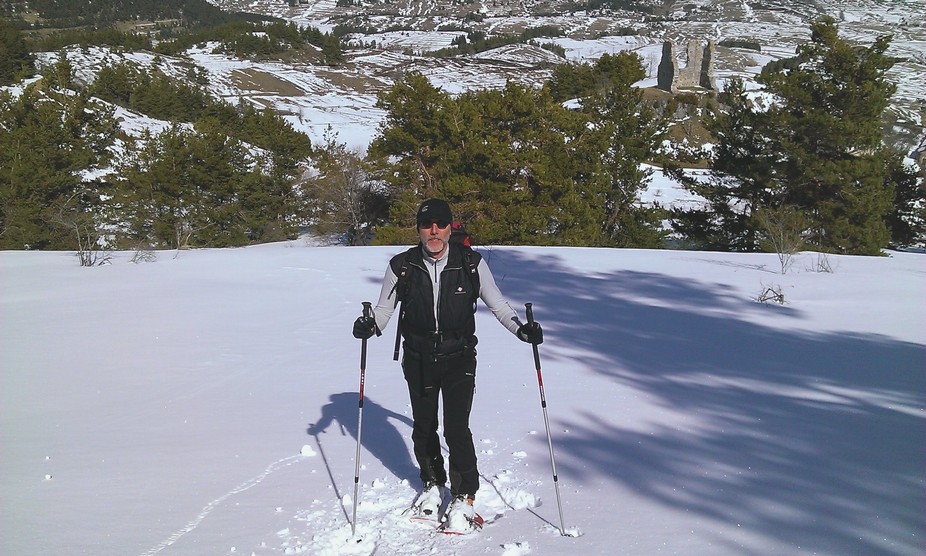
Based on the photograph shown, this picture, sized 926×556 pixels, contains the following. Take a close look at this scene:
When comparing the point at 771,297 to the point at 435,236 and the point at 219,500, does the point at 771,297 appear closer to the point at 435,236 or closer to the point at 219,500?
the point at 435,236

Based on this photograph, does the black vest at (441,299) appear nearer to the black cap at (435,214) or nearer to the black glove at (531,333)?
the black cap at (435,214)

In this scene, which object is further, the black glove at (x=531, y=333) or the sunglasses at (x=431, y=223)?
the black glove at (x=531, y=333)

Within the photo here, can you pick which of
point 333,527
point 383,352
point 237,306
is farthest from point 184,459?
point 237,306

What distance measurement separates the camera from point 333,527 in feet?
10.4

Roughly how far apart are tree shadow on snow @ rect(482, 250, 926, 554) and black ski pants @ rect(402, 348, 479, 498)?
2.33 ft

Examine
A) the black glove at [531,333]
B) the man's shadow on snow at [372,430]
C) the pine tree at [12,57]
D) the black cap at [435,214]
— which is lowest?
the man's shadow on snow at [372,430]

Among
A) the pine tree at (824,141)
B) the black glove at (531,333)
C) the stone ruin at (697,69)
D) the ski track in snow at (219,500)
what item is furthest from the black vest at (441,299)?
the stone ruin at (697,69)

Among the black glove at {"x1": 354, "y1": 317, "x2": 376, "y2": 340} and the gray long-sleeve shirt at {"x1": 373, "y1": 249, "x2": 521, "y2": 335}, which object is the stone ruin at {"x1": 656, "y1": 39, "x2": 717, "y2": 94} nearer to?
the gray long-sleeve shirt at {"x1": 373, "y1": 249, "x2": 521, "y2": 335}

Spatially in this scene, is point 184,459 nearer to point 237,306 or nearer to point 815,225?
point 237,306

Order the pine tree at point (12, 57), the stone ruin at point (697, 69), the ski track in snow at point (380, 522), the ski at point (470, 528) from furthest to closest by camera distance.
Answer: the stone ruin at point (697, 69)
the pine tree at point (12, 57)
the ski at point (470, 528)
the ski track in snow at point (380, 522)

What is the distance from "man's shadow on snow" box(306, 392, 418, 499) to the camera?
3945 millimetres

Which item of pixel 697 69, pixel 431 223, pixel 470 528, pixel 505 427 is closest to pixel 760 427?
pixel 505 427

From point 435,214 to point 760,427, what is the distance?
8.48 ft

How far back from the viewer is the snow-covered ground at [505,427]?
10.1 ft
